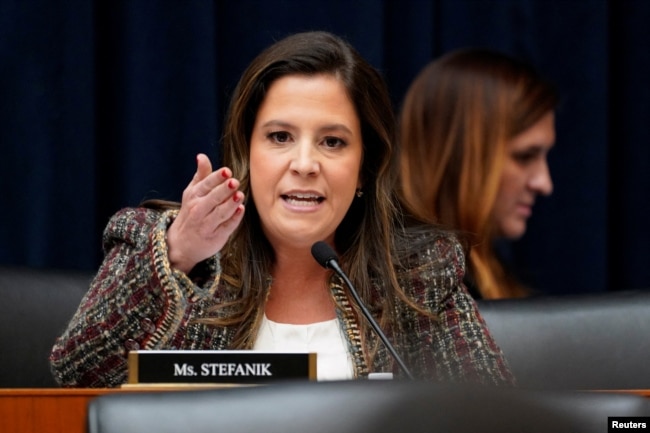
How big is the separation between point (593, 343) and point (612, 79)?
1054mm

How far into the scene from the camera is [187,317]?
200cm

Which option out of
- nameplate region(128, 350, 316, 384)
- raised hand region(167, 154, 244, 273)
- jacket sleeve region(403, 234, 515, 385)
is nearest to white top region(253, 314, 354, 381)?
jacket sleeve region(403, 234, 515, 385)

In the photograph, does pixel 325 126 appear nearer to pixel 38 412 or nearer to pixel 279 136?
pixel 279 136

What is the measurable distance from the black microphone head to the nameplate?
13.7 inches

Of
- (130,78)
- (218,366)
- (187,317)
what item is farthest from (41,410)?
(130,78)

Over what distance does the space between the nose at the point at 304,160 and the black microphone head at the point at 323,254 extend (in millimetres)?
196

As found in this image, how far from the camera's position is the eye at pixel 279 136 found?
2.09 meters

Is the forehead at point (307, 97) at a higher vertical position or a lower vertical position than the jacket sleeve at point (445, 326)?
higher

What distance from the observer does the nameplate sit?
1476mm

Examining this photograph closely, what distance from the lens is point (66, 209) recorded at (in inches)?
106

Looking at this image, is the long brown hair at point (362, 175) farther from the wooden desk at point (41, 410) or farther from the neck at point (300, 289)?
the wooden desk at point (41, 410)

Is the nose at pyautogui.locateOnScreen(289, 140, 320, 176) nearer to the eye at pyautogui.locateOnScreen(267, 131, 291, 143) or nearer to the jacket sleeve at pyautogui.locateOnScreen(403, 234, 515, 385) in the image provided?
the eye at pyautogui.locateOnScreen(267, 131, 291, 143)

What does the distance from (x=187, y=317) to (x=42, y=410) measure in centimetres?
63

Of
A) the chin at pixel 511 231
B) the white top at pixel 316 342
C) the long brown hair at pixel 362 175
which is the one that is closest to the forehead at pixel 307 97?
the long brown hair at pixel 362 175
